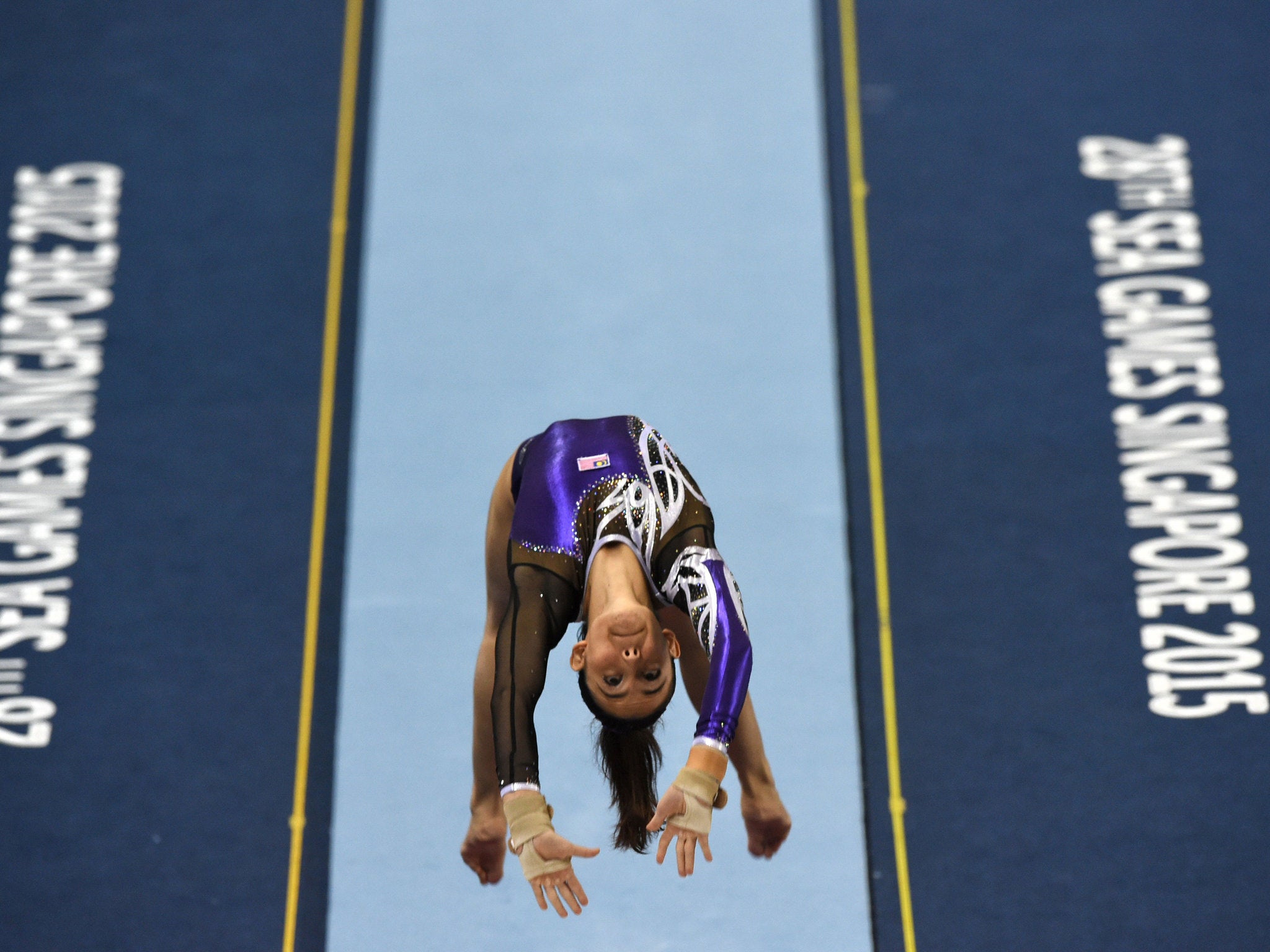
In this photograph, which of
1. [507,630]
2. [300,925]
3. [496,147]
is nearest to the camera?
[507,630]

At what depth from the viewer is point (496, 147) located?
6805 millimetres

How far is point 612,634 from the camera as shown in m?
4.09

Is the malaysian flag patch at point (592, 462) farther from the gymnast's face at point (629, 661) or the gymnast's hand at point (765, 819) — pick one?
the gymnast's hand at point (765, 819)

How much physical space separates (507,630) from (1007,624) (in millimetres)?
2112

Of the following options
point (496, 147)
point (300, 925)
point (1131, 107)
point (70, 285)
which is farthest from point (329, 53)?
point (300, 925)

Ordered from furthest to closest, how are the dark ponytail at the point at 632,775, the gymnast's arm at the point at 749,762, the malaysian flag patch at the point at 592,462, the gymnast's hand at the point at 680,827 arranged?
1. the gymnast's arm at the point at 749,762
2. the malaysian flag patch at the point at 592,462
3. the dark ponytail at the point at 632,775
4. the gymnast's hand at the point at 680,827

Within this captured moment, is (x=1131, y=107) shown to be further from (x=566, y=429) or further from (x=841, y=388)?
(x=566, y=429)

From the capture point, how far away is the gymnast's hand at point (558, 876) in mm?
4059

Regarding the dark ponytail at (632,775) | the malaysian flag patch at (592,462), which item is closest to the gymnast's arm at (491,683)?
the malaysian flag patch at (592,462)

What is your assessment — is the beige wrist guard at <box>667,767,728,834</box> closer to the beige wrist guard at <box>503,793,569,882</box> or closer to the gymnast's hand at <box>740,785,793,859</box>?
the beige wrist guard at <box>503,793,569,882</box>

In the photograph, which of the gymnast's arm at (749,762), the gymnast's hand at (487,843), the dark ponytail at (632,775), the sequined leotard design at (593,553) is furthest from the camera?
the gymnast's hand at (487,843)

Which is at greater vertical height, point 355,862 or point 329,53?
point 329,53

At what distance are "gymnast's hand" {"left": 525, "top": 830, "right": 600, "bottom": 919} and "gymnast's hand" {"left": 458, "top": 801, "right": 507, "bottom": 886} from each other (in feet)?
2.53

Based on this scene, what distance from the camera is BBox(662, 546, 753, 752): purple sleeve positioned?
A: 4133 mm
